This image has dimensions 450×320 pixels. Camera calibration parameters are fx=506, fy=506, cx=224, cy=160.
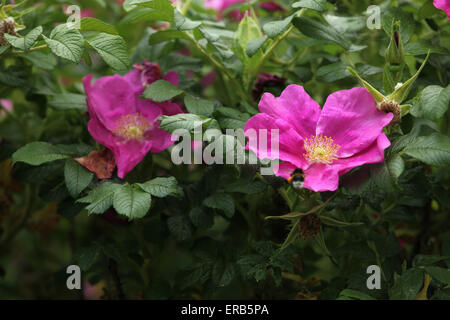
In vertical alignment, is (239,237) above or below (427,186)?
below

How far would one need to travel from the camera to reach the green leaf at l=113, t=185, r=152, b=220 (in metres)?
0.74

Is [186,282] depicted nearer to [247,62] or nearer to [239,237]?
[239,237]

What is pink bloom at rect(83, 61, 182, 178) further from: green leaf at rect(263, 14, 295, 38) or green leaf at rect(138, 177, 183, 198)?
green leaf at rect(263, 14, 295, 38)

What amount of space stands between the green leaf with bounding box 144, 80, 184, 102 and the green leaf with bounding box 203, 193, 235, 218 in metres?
0.19

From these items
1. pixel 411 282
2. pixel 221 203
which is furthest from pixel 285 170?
pixel 411 282

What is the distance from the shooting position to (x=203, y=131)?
81 cm

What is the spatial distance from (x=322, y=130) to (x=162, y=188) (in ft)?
0.90

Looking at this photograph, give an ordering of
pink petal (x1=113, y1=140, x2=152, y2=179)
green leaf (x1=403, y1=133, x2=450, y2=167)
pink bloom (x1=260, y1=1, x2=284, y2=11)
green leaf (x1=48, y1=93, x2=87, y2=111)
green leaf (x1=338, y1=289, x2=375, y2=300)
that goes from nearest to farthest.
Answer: green leaf (x1=403, y1=133, x2=450, y2=167), green leaf (x1=338, y1=289, x2=375, y2=300), pink petal (x1=113, y1=140, x2=152, y2=179), green leaf (x1=48, y1=93, x2=87, y2=111), pink bloom (x1=260, y1=1, x2=284, y2=11)

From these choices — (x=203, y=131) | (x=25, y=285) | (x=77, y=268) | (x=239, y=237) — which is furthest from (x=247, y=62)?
(x=25, y=285)

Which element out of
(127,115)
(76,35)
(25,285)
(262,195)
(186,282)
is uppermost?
(76,35)

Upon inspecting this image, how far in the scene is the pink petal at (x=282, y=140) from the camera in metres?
0.75

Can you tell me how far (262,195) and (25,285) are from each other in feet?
2.65

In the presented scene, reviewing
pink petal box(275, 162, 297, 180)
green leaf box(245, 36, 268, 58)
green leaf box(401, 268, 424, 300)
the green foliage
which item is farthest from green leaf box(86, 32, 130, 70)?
green leaf box(401, 268, 424, 300)

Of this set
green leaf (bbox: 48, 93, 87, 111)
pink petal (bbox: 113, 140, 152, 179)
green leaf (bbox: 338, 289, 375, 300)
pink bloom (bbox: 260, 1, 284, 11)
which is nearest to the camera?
green leaf (bbox: 338, 289, 375, 300)
